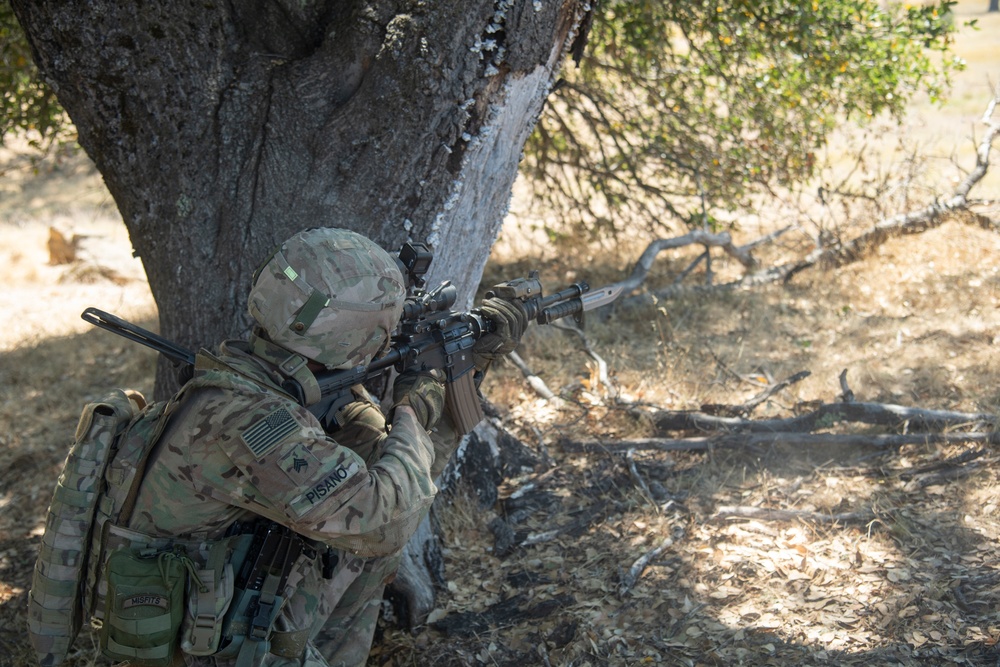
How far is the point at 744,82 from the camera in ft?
21.9

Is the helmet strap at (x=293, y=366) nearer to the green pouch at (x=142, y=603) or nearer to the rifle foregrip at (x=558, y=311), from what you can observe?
the green pouch at (x=142, y=603)

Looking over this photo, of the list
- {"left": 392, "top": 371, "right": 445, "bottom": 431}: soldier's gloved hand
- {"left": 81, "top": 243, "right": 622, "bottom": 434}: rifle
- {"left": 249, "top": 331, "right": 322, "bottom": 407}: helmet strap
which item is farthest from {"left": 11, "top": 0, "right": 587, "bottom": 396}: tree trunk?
{"left": 249, "top": 331, "right": 322, "bottom": 407}: helmet strap

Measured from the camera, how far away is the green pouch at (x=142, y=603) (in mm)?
2299

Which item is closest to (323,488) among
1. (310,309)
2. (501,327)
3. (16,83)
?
(310,309)

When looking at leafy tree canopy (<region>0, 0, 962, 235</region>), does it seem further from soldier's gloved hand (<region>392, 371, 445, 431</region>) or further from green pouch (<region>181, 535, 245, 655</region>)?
green pouch (<region>181, 535, 245, 655</region>)

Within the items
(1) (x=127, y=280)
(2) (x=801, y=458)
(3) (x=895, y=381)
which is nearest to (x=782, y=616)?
(2) (x=801, y=458)

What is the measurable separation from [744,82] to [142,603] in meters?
6.05

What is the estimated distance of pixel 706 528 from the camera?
3725 millimetres

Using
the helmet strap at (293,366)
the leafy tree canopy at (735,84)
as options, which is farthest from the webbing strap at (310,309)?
the leafy tree canopy at (735,84)

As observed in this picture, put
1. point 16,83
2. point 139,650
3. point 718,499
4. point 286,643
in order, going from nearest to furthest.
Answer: point 139,650, point 286,643, point 718,499, point 16,83

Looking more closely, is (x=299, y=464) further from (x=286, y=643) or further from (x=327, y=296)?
(x=286, y=643)

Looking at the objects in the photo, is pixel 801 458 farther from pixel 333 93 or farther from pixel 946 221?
pixel 946 221

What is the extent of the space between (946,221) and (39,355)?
25.9 ft

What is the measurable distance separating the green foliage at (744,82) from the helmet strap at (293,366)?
468cm
